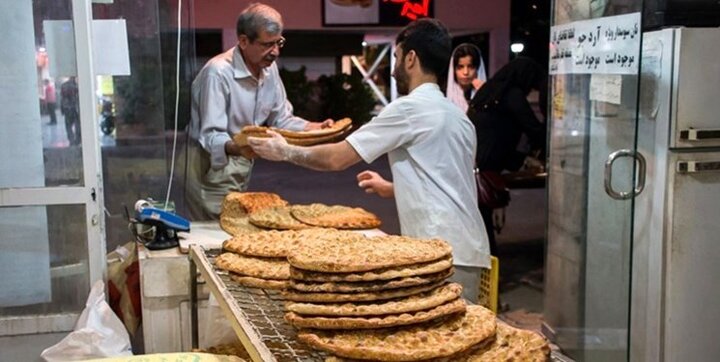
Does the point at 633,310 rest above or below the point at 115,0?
below

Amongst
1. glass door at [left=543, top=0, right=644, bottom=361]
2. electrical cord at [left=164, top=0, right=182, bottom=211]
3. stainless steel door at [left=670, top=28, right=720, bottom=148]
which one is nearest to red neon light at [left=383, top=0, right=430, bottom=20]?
glass door at [left=543, top=0, right=644, bottom=361]

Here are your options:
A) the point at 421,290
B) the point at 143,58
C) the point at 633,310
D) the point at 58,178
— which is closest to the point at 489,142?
the point at 633,310

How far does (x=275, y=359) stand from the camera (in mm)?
1238

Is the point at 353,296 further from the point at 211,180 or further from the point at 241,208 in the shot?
the point at 211,180

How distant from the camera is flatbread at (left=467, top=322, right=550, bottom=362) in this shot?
1267 mm

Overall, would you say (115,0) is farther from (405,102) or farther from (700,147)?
(700,147)

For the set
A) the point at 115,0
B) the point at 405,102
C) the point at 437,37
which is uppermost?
the point at 115,0

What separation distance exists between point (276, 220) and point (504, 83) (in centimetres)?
234

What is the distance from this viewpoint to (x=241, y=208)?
254cm

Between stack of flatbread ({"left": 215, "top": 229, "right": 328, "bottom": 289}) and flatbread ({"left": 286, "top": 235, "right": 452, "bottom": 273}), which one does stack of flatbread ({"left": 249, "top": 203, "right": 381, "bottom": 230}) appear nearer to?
stack of flatbread ({"left": 215, "top": 229, "right": 328, "bottom": 289})

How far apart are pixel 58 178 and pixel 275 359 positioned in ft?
4.61

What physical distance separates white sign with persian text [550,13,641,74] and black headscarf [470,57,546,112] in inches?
31.8

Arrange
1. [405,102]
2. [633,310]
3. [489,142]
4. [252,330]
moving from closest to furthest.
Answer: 1. [252,330]
2. [405,102]
3. [633,310]
4. [489,142]

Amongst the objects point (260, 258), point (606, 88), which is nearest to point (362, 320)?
point (260, 258)
